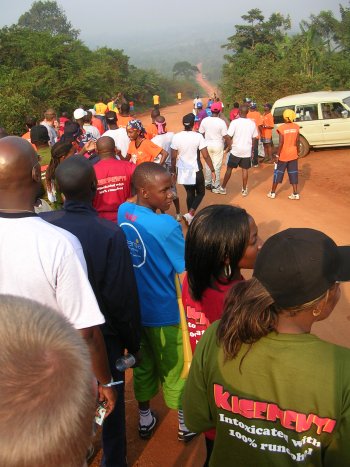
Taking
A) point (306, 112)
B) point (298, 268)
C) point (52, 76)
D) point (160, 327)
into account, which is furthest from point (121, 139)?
point (52, 76)

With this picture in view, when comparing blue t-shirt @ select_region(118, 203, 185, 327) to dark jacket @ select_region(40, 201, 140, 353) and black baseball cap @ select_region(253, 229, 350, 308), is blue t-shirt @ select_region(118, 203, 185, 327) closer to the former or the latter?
dark jacket @ select_region(40, 201, 140, 353)

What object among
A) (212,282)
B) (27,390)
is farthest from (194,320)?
(27,390)

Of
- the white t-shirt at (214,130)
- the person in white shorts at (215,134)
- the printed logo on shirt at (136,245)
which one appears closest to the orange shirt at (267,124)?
the person in white shorts at (215,134)

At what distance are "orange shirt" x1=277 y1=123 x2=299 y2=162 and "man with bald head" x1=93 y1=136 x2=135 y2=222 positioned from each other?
16.1 feet

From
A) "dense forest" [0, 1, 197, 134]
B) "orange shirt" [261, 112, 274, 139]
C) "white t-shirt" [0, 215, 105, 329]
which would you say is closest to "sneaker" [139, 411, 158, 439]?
"white t-shirt" [0, 215, 105, 329]

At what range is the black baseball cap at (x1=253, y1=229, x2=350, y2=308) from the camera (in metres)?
1.40

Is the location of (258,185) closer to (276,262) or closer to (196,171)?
(196,171)

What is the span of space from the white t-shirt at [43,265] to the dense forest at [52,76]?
615 inches

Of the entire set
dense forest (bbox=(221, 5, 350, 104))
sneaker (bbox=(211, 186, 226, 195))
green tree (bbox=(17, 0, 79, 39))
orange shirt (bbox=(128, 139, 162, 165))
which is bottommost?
sneaker (bbox=(211, 186, 226, 195))

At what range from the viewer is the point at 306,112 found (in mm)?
12297

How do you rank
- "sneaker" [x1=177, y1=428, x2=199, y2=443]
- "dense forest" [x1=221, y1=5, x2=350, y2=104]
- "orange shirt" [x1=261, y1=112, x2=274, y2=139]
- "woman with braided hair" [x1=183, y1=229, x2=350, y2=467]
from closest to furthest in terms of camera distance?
"woman with braided hair" [x1=183, y1=229, x2=350, y2=467] → "sneaker" [x1=177, y1=428, x2=199, y2=443] → "orange shirt" [x1=261, y1=112, x2=274, y2=139] → "dense forest" [x1=221, y1=5, x2=350, y2=104]

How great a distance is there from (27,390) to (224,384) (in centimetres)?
89

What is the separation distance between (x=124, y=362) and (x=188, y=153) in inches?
198

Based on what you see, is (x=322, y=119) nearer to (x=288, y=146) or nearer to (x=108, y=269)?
(x=288, y=146)
